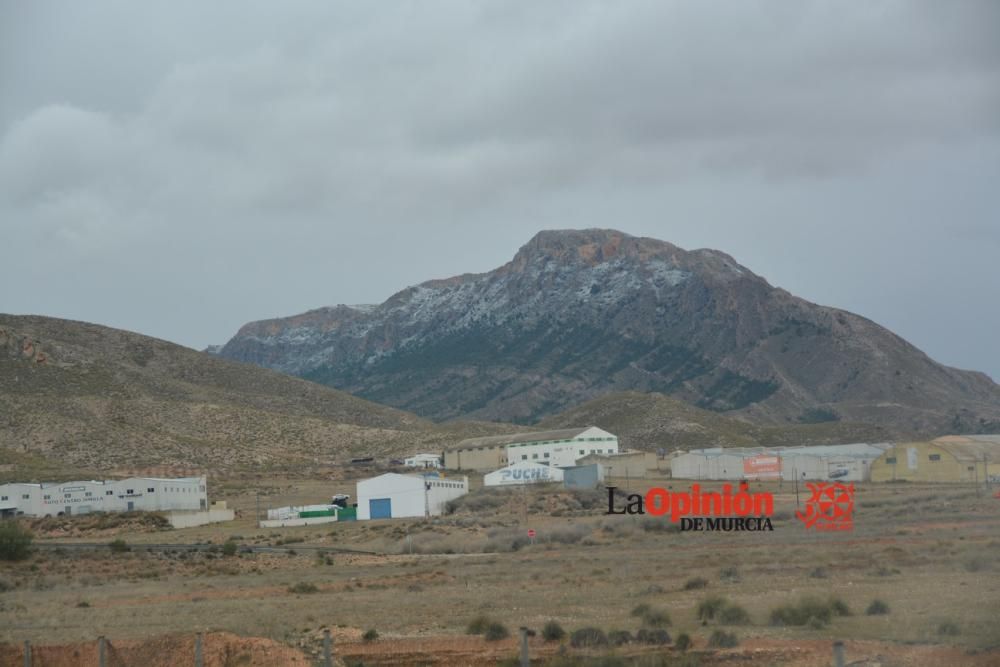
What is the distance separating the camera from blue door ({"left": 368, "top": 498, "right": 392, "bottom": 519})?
7950 cm

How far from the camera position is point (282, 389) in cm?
16488

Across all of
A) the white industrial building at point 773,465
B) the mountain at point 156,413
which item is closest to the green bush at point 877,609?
the white industrial building at point 773,465

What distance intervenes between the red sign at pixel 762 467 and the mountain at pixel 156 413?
148ft

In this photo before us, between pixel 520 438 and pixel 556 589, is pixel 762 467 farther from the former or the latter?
pixel 556 589

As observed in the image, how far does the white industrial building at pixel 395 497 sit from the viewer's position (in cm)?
7950

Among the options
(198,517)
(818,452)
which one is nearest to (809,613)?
(198,517)


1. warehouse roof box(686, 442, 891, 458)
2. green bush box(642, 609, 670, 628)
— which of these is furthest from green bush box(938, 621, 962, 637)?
warehouse roof box(686, 442, 891, 458)

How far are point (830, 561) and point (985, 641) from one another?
16772 mm

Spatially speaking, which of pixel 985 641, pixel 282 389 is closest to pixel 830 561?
pixel 985 641

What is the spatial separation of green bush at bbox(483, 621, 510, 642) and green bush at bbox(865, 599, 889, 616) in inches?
292

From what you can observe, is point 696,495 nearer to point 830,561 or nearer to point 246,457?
point 830,561

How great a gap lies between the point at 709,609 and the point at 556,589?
8378 millimetres

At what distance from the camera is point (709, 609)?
81.7ft

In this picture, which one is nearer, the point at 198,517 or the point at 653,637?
the point at 653,637
